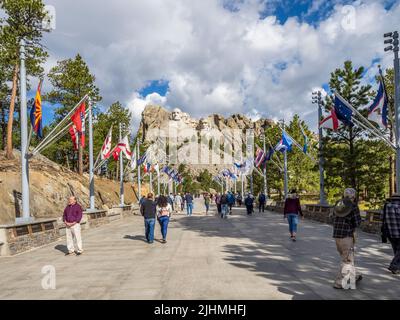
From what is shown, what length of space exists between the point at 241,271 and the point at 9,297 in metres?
4.39

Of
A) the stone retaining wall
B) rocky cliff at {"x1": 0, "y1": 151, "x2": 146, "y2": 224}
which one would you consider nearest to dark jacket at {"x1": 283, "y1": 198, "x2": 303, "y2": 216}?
the stone retaining wall

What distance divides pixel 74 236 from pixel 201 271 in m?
5.11

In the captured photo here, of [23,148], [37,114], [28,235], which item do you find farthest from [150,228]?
[37,114]

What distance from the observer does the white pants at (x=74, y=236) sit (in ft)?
40.0

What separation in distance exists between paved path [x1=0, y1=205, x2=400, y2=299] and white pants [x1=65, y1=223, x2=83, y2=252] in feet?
1.21

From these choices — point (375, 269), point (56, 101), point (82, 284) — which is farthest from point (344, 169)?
point (56, 101)

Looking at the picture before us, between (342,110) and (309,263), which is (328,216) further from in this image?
(342,110)

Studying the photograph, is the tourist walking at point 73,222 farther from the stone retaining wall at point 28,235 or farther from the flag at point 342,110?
the flag at point 342,110

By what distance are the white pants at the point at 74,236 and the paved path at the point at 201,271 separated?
37cm

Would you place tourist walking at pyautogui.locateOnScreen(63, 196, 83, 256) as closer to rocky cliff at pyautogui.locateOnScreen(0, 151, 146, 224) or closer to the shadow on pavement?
the shadow on pavement

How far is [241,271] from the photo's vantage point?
8.79m

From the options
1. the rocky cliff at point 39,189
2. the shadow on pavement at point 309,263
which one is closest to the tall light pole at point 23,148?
the shadow on pavement at point 309,263
